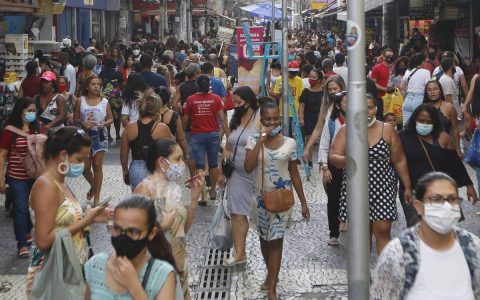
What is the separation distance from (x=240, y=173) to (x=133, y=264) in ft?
13.6

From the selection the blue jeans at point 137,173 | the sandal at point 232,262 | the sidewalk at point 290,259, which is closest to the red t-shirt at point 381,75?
the sidewalk at point 290,259

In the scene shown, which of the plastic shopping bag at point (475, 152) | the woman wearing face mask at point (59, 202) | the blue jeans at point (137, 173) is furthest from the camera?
the plastic shopping bag at point (475, 152)

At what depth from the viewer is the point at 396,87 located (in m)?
14.5

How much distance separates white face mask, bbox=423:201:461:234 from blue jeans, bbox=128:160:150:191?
3.89 m

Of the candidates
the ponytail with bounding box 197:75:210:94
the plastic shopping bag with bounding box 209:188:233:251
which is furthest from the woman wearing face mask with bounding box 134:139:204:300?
the ponytail with bounding box 197:75:210:94

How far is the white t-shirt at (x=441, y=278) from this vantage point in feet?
12.7

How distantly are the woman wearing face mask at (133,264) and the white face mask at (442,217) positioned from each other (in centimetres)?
114

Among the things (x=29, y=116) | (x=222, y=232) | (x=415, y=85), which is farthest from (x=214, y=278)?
(x=415, y=85)

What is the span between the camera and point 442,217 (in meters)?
3.97

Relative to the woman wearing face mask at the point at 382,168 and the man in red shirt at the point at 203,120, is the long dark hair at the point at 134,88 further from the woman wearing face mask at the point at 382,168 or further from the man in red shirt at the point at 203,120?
the woman wearing face mask at the point at 382,168

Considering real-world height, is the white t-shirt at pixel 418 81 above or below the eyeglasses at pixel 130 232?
above

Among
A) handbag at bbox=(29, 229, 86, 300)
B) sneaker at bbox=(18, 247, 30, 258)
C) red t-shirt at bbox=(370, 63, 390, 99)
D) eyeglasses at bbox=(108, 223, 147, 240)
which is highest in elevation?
red t-shirt at bbox=(370, 63, 390, 99)

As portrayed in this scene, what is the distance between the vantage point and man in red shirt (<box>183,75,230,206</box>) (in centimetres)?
1046

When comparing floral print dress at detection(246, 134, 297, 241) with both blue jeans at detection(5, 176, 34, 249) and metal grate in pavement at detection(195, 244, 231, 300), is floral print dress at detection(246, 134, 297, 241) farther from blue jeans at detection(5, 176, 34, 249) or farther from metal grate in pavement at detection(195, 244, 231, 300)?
blue jeans at detection(5, 176, 34, 249)
